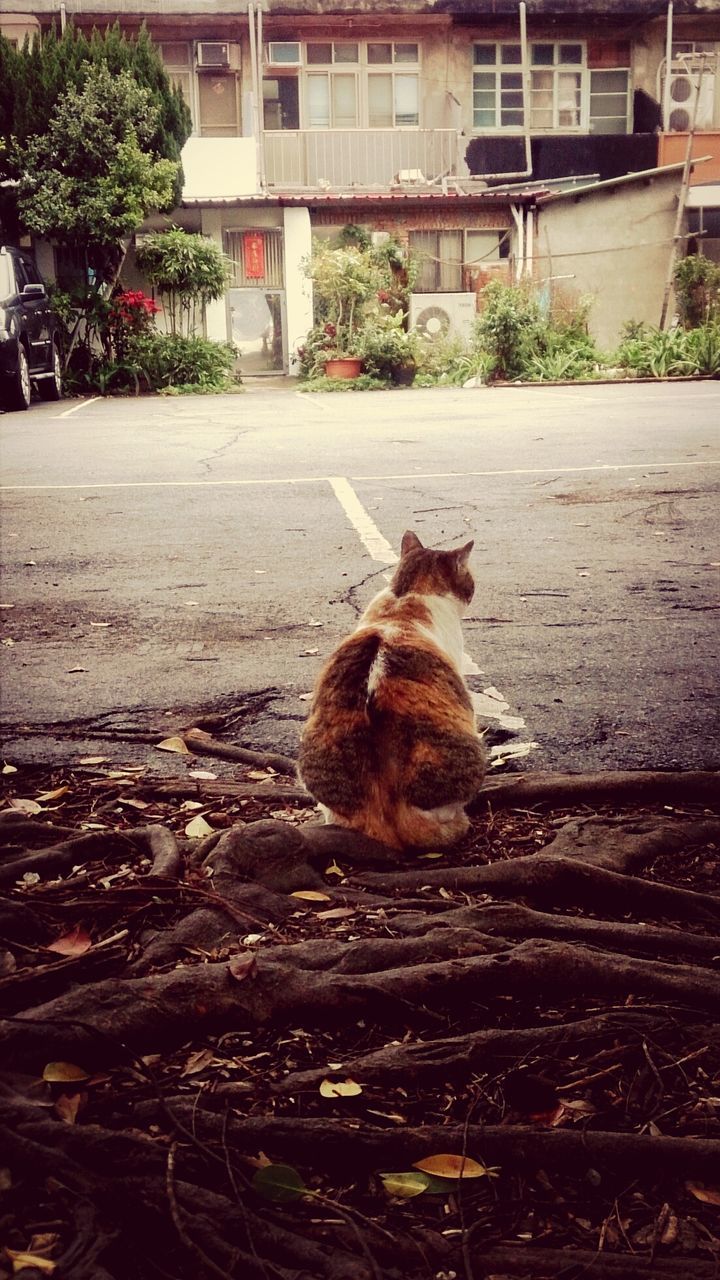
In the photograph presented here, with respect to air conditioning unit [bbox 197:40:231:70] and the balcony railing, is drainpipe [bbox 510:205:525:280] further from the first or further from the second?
air conditioning unit [bbox 197:40:231:70]

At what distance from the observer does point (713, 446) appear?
11.2m

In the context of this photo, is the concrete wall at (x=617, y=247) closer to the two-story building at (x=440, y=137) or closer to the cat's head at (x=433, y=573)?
the two-story building at (x=440, y=137)

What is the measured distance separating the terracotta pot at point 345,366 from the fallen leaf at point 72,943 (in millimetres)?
22442

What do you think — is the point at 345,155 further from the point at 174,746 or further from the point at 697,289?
the point at 174,746

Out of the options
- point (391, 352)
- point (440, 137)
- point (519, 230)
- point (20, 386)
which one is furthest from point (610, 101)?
point (20, 386)

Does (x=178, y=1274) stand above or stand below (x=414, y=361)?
below

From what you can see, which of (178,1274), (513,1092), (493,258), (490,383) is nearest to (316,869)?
(513,1092)

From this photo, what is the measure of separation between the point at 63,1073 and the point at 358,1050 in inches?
21.4

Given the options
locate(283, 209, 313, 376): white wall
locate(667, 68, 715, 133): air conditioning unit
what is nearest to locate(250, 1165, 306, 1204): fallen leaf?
locate(283, 209, 313, 376): white wall

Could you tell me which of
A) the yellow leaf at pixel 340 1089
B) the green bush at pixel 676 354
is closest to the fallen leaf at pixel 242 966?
the yellow leaf at pixel 340 1089

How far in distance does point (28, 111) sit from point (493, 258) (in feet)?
37.3

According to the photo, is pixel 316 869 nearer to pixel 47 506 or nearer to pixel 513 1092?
pixel 513 1092

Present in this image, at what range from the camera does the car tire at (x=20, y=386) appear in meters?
17.8

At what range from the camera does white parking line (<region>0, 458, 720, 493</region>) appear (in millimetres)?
9859
